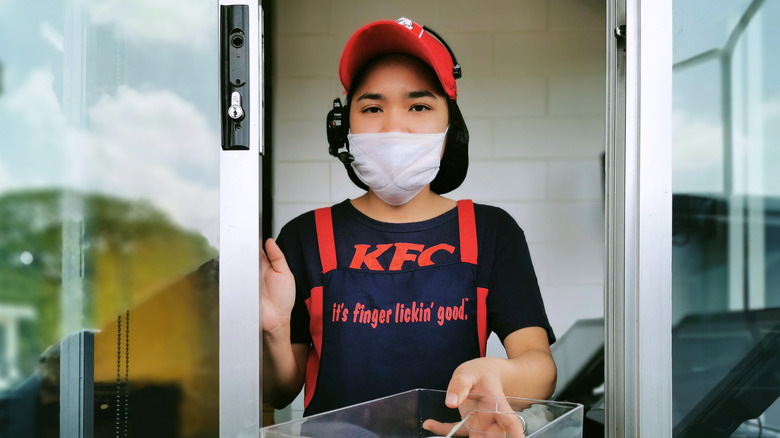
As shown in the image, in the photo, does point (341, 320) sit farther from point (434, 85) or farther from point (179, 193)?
point (434, 85)

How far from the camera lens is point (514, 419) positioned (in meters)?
1.24

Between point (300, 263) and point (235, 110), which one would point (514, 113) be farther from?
point (235, 110)

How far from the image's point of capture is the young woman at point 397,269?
1.74m

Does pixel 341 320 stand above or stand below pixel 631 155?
below

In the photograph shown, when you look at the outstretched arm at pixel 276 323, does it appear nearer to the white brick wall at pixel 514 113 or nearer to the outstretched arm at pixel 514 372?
the outstretched arm at pixel 514 372

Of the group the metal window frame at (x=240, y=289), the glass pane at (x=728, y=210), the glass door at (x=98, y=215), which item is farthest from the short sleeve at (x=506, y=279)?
the glass door at (x=98, y=215)

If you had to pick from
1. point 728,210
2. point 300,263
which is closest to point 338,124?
point 300,263

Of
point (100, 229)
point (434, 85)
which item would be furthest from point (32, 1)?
point (434, 85)

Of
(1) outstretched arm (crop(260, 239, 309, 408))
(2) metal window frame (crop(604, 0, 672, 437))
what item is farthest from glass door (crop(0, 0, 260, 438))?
(2) metal window frame (crop(604, 0, 672, 437))

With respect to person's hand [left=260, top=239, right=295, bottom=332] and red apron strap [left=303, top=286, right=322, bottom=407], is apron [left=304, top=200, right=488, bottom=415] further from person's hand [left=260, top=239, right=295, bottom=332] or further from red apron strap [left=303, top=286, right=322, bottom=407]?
person's hand [left=260, top=239, right=295, bottom=332]

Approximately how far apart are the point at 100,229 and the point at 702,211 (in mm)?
1928

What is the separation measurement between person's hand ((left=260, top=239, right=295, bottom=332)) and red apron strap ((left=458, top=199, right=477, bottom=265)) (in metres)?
0.47

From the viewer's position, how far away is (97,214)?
5.96ft

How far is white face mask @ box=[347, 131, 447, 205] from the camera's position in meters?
1.76
